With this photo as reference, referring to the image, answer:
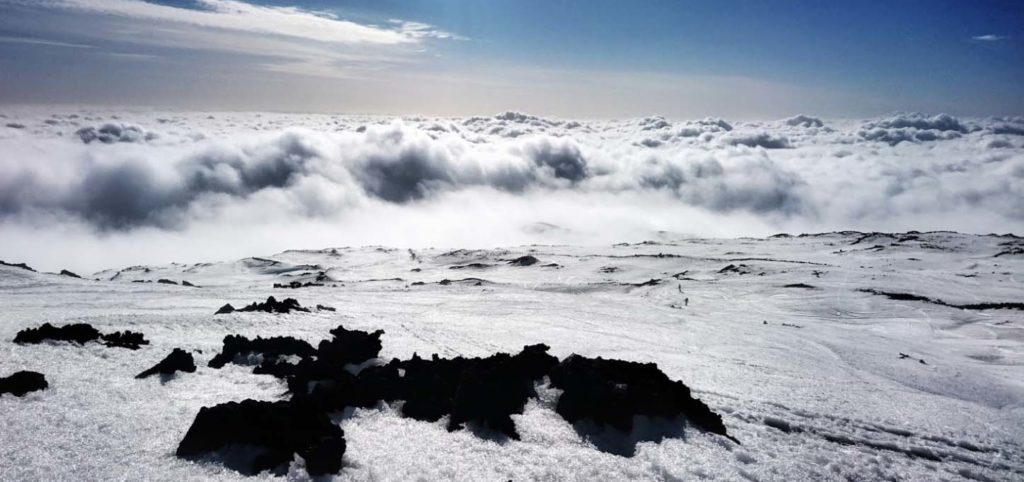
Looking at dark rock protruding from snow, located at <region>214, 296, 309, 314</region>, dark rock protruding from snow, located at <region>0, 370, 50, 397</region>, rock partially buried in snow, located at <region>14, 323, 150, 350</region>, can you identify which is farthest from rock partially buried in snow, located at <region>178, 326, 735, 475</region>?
dark rock protruding from snow, located at <region>214, 296, 309, 314</region>

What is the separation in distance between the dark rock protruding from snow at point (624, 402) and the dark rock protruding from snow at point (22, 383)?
873 cm

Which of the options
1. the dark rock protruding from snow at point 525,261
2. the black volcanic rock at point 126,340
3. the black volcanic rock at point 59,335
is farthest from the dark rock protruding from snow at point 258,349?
the dark rock protruding from snow at point 525,261

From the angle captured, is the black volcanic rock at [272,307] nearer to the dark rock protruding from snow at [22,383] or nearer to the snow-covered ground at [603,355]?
the snow-covered ground at [603,355]

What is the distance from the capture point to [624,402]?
30.3 ft

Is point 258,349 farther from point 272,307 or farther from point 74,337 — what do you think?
point 272,307

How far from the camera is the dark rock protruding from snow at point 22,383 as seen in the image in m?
8.88

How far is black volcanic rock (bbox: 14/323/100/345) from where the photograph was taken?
12.0m

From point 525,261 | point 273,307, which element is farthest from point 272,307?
point 525,261

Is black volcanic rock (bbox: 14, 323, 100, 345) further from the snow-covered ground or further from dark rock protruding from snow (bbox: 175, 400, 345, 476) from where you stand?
dark rock protruding from snow (bbox: 175, 400, 345, 476)

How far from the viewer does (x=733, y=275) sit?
50656 millimetres

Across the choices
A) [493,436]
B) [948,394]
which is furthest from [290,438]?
[948,394]

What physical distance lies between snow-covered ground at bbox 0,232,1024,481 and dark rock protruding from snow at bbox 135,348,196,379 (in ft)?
1.27

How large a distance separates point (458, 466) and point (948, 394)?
1517cm

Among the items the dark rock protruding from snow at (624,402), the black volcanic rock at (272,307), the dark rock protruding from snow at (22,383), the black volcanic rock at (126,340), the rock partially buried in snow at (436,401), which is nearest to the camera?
the rock partially buried in snow at (436,401)
